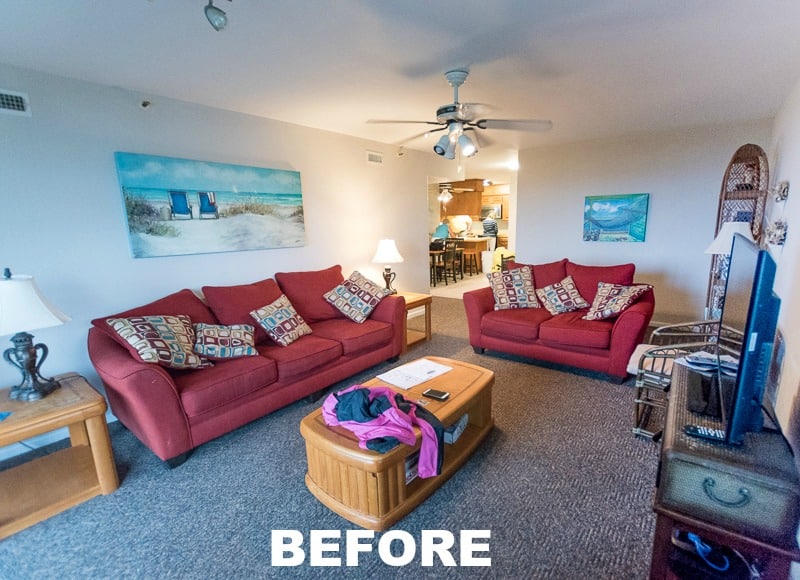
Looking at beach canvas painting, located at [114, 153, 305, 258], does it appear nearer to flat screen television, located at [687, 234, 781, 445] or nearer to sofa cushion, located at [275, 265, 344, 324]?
sofa cushion, located at [275, 265, 344, 324]

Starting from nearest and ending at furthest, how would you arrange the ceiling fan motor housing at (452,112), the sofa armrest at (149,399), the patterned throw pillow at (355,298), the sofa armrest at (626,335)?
the sofa armrest at (149,399), the ceiling fan motor housing at (452,112), the sofa armrest at (626,335), the patterned throw pillow at (355,298)

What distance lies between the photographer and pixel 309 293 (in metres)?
3.56

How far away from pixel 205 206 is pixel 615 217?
462 centimetres

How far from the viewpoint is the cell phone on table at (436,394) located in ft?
6.76

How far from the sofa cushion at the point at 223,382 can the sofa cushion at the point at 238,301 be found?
1.47 ft

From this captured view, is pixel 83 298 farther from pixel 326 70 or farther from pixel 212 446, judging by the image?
→ pixel 326 70

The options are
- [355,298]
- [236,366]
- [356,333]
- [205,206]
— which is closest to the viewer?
[236,366]

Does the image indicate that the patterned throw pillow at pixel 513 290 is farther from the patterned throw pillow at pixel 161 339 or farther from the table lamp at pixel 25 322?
the table lamp at pixel 25 322

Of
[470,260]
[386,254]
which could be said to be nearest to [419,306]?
[386,254]

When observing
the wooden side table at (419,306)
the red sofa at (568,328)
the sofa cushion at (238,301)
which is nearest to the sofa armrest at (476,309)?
the red sofa at (568,328)

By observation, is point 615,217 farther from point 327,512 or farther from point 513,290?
point 327,512

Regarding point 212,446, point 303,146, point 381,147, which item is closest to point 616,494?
point 212,446

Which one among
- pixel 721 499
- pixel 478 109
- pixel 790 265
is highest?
pixel 478 109

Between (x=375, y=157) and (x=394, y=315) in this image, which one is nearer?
(x=394, y=315)
